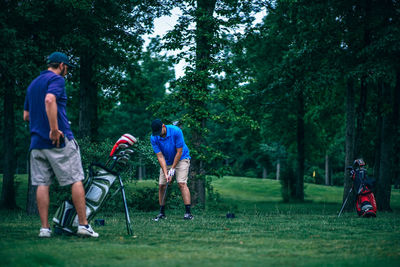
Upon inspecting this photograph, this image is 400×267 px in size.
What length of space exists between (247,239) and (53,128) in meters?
2.85

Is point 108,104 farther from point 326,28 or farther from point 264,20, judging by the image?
point 326,28

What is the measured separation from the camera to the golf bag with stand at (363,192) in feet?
35.4

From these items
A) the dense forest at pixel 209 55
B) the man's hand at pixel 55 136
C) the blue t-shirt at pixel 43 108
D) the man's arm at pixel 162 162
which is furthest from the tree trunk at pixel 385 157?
the man's hand at pixel 55 136

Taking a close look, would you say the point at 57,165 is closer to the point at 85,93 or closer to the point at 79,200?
the point at 79,200

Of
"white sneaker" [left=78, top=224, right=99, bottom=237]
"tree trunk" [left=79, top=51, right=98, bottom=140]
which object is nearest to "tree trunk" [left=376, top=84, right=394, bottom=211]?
"tree trunk" [left=79, top=51, right=98, bottom=140]

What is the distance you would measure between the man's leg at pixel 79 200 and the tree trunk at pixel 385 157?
43.9 ft

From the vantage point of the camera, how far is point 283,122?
27.8m

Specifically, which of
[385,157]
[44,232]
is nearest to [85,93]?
[385,157]

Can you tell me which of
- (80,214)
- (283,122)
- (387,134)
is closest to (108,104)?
(283,122)

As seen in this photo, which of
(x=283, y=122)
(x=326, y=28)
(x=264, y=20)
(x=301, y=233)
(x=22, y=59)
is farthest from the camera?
(x=283, y=122)

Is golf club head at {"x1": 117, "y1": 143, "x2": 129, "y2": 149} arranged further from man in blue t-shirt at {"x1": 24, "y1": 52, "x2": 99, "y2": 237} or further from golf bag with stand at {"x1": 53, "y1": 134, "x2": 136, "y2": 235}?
man in blue t-shirt at {"x1": 24, "y1": 52, "x2": 99, "y2": 237}

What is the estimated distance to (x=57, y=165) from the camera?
5.73 m

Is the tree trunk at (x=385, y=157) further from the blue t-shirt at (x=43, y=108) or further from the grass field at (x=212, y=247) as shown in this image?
the blue t-shirt at (x=43, y=108)

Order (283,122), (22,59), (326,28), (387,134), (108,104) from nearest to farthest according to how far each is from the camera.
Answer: (22,59) → (326,28) → (387,134) → (108,104) → (283,122)
